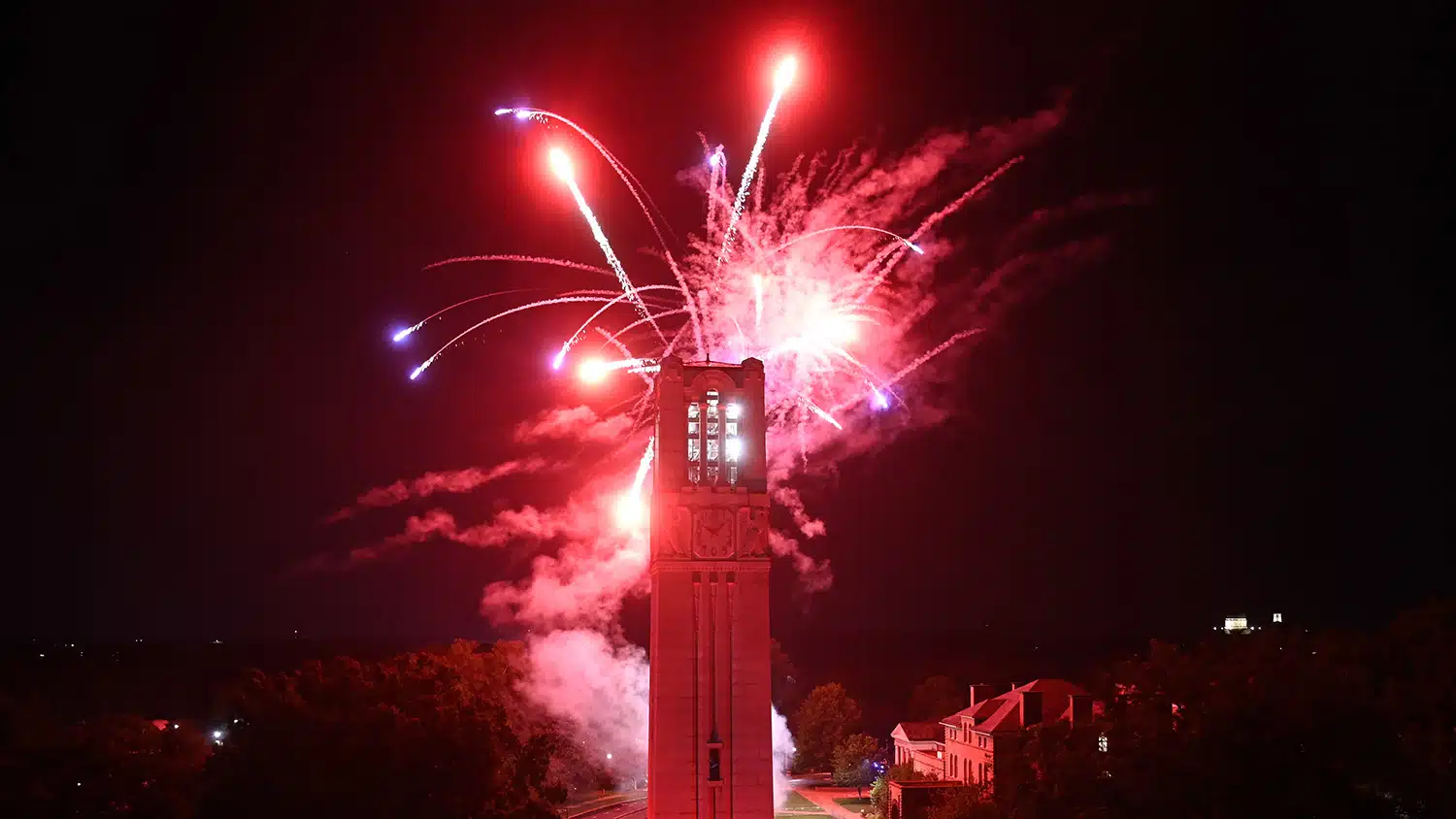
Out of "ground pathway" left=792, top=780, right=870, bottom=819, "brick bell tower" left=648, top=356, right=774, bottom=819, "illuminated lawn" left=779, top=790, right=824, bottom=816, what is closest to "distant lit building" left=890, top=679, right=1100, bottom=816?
"ground pathway" left=792, top=780, right=870, bottom=819

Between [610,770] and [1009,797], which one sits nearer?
[1009,797]

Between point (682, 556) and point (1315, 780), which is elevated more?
point (682, 556)

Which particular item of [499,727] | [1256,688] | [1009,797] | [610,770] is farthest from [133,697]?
[1256,688]

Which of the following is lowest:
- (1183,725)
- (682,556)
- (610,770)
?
(610,770)

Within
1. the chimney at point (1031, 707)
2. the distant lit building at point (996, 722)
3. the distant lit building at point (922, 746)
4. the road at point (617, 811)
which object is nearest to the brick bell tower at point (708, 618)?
the distant lit building at point (996, 722)

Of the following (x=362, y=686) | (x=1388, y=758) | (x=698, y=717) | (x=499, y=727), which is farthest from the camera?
(x=499, y=727)

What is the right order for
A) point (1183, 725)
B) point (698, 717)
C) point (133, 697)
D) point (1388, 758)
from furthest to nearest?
1. point (133, 697)
2. point (698, 717)
3. point (1183, 725)
4. point (1388, 758)

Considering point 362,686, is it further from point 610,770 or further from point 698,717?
point 610,770

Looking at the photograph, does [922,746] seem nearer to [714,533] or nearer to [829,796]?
[829,796]
